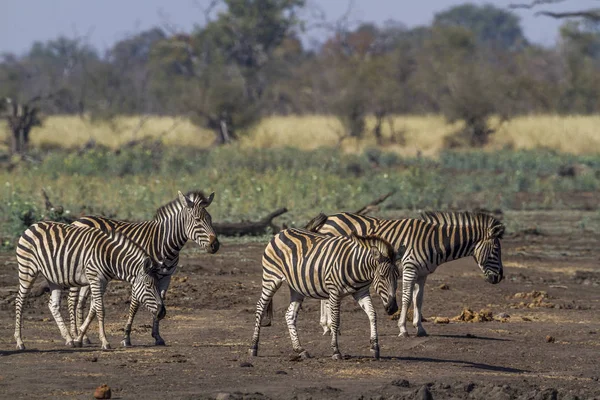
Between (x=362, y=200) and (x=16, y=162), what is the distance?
9.56 meters

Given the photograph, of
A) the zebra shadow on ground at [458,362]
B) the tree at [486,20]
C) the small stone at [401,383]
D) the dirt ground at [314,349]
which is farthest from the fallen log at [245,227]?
the tree at [486,20]

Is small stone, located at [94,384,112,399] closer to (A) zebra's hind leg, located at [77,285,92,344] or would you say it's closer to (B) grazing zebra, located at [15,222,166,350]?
(B) grazing zebra, located at [15,222,166,350]

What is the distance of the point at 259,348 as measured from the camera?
9977 millimetres

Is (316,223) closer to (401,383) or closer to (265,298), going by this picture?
(265,298)

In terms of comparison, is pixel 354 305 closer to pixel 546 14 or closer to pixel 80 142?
pixel 546 14

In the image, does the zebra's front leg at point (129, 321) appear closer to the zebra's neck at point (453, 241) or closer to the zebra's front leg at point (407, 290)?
the zebra's front leg at point (407, 290)

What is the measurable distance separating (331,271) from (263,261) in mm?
801

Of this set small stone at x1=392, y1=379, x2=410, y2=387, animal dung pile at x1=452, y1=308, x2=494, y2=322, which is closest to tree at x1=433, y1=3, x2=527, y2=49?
animal dung pile at x1=452, y1=308, x2=494, y2=322

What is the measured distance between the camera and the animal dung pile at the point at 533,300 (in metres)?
13.2

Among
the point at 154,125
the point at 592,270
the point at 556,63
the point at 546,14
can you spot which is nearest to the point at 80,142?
the point at 154,125

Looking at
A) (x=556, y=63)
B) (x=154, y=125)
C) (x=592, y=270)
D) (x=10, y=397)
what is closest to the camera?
(x=10, y=397)

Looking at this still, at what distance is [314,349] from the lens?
9.84 meters

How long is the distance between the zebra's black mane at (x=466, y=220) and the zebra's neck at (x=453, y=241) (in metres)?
0.09

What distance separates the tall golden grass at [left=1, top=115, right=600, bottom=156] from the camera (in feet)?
123
